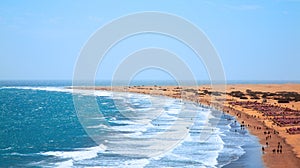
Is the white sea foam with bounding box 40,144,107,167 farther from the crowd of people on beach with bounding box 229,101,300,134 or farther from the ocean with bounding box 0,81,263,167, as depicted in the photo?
the crowd of people on beach with bounding box 229,101,300,134

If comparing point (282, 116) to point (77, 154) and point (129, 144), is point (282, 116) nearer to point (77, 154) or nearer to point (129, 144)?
point (129, 144)

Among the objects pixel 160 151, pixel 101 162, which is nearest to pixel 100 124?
pixel 160 151

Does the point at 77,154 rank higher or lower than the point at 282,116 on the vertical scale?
lower

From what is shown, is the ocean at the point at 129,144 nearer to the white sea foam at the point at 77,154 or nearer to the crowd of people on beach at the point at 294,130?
the white sea foam at the point at 77,154

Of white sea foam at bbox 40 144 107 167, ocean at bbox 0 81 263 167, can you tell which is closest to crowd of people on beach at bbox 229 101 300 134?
ocean at bbox 0 81 263 167

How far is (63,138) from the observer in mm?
54500

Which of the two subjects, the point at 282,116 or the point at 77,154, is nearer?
the point at 77,154

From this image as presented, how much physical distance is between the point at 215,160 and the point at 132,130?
76.1ft

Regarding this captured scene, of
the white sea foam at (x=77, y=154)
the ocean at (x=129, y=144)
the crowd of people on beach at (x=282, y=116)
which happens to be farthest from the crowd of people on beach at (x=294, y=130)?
the white sea foam at (x=77, y=154)

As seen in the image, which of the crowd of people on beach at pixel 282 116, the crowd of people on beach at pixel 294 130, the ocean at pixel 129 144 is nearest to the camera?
the ocean at pixel 129 144

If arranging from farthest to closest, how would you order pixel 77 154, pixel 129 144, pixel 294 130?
pixel 294 130 → pixel 129 144 → pixel 77 154

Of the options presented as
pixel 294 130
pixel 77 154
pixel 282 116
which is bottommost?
pixel 77 154

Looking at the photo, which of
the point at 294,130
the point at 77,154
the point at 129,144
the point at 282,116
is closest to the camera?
the point at 77,154

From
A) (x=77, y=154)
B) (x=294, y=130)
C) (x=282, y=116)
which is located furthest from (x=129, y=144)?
(x=282, y=116)
